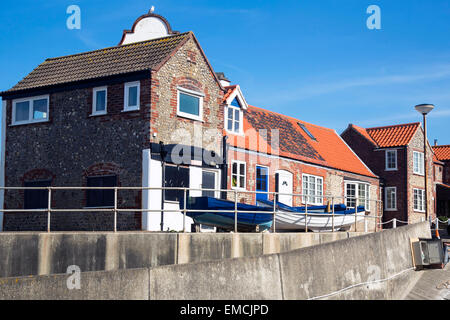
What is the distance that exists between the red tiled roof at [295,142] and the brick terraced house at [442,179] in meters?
12.1

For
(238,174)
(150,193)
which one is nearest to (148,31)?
(238,174)

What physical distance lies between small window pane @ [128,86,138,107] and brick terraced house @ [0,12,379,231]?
41 mm

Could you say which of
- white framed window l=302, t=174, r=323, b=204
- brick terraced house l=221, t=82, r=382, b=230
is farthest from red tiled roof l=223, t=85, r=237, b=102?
white framed window l=302, t=174, r=323, b=204

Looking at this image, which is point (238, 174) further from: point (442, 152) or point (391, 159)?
point (442, 152)

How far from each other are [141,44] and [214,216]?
9984mm

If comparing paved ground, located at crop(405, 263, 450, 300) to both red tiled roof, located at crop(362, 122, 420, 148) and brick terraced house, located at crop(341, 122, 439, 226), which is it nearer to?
brick terraced house, located at crop(341, 122, 439, 226)

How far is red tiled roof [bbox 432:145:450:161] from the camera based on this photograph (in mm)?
53034

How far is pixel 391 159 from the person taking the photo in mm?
39969

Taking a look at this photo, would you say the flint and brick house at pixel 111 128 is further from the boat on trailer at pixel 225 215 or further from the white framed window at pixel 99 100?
the boat on trailer at pixel 225 215

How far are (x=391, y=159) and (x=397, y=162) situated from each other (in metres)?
0.58

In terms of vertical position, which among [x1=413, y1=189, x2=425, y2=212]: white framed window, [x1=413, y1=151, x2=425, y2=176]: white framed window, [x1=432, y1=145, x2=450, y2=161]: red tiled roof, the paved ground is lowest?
the paved ground

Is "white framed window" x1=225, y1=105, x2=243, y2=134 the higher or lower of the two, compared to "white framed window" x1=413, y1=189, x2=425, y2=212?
higher

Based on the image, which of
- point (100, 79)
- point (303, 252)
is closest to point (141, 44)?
point (100, 79)
